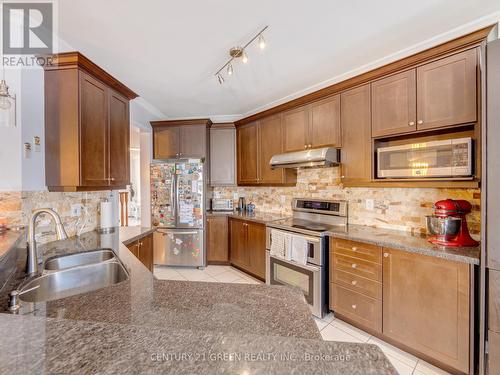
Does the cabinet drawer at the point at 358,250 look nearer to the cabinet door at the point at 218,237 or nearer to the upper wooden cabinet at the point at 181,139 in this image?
the cabinet door at the point at 218,237

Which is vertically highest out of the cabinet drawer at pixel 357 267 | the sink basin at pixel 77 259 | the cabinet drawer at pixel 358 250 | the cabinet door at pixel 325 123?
the cabinet door at pixel 325 123

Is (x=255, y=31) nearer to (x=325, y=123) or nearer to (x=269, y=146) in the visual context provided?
(x=325, y=123)

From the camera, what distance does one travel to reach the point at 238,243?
3637 millimetres

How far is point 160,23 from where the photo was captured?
1.85m

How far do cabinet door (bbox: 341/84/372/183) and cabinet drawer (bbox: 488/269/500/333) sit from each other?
1.17m

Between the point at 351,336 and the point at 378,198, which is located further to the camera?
the point at 378,198

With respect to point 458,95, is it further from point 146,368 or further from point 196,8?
point 146,368

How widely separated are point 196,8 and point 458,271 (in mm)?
2643

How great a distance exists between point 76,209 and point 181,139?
2066mm

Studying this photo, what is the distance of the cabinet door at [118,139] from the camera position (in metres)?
2.31

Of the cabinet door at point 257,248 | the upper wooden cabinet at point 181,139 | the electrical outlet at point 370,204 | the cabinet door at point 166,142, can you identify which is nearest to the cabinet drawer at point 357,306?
the electrical outlet at point 370,204

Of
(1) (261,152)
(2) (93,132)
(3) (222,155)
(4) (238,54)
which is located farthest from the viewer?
(3) (222,155)

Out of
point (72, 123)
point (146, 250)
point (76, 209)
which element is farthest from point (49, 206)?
point (146, 250)

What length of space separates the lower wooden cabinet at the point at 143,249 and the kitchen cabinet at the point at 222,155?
167 cm
